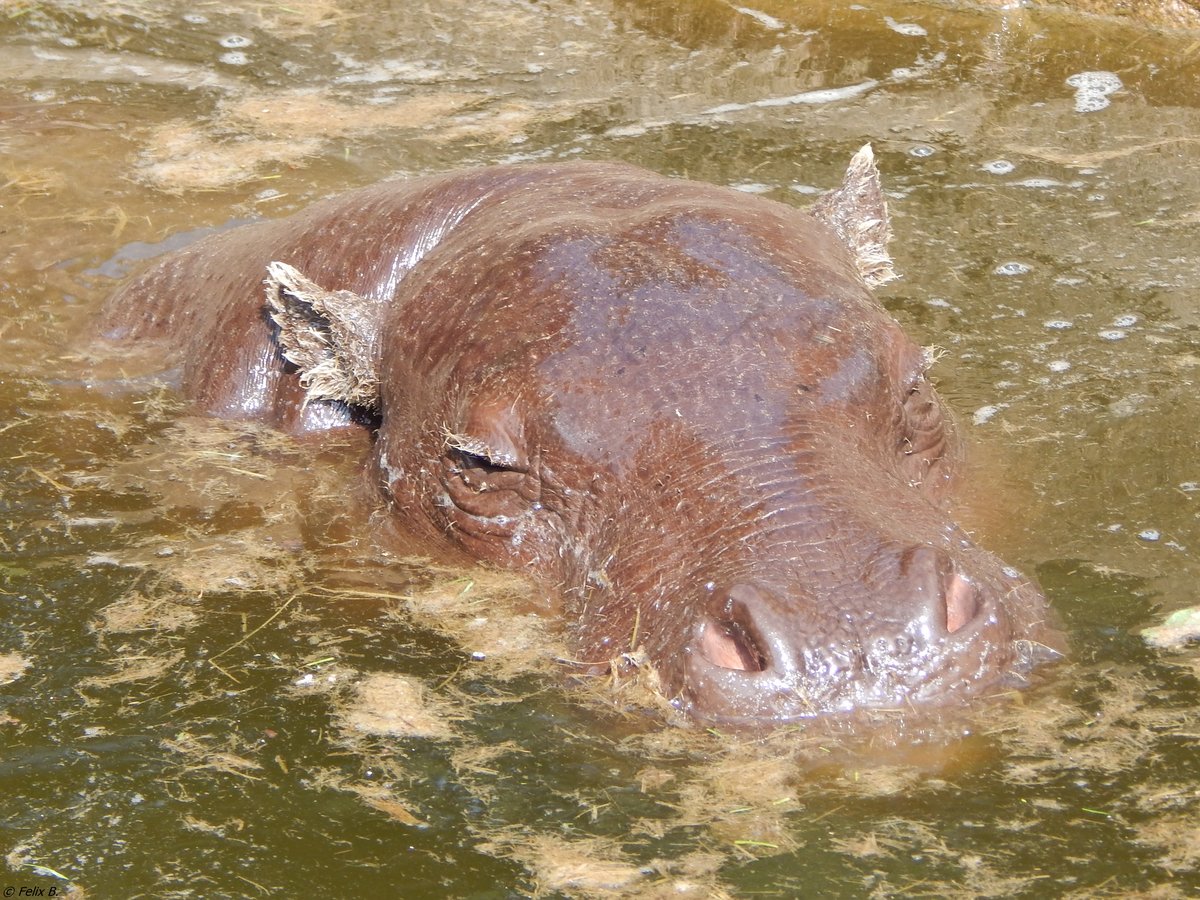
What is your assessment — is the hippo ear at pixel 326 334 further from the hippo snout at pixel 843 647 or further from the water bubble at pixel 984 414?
the water bubble at pixel 984 414

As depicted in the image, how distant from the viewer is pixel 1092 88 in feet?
39.2

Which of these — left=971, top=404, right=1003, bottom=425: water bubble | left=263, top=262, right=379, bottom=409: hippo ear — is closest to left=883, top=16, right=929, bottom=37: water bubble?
left=971, top=404, right=1003, bottom=425: water bubble

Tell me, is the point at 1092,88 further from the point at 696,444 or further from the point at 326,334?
the point at 696,444

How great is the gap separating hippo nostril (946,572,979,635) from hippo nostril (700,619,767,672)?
2.08 feet

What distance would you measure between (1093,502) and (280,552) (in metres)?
3.41

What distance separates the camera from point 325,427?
7.32 meters

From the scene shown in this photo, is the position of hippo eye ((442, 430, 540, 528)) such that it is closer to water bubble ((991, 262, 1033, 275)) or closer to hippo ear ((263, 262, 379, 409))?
hippo ear ((263, 262, 379, 409))

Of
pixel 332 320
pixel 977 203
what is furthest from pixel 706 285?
pixel 977 203

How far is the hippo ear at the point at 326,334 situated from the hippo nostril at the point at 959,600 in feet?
9.78

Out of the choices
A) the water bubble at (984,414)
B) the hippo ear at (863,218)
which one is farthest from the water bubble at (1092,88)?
the hippo ear at (863,218)

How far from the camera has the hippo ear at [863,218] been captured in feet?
22.9

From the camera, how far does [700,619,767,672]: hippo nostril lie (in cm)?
462

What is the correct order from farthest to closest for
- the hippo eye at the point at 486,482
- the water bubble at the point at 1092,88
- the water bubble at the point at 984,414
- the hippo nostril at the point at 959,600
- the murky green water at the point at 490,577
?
1. the water bubble at the point at 1092,88
2. the water bubble at the point at 984,414
3. the hippo eye at the point at 486,482
4. the hippo nostril at the point at 959,600
5. the murky green water at the point at 490,577

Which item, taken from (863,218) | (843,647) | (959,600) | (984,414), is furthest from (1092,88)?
(843,647)
